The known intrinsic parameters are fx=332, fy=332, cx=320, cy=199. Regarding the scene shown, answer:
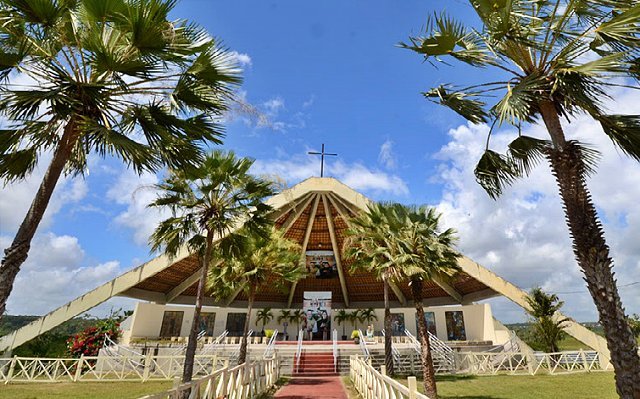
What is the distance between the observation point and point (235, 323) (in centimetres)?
2561

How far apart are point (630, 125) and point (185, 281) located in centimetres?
2289

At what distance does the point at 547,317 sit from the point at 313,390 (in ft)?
40.6

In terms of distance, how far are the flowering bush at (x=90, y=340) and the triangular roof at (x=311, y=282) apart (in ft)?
3.83

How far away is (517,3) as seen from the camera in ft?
15.7

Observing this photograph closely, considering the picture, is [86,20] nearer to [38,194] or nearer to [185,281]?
[38,194]

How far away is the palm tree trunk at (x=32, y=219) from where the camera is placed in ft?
11.4

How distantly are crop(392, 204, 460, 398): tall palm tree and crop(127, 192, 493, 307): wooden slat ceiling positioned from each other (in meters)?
8.14

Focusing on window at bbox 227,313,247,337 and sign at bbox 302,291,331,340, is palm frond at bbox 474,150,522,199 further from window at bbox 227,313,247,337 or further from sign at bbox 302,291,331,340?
window at bbox 227,313,247,337

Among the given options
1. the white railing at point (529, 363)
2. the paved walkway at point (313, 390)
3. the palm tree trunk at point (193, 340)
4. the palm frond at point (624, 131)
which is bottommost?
the paved walkway at point (313, 390)

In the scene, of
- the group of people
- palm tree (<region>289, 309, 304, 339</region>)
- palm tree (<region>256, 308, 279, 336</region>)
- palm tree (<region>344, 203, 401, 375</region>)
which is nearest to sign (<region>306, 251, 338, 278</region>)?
the group of people

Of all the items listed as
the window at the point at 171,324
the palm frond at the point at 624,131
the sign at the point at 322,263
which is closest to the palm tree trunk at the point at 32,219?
the palm frond at the point at 624,131

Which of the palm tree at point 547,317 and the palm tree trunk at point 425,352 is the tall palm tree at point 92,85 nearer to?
the palm tree trunk at point 425,352

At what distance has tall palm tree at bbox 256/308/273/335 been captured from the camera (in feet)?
84.1

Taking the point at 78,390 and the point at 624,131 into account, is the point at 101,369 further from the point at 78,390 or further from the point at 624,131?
the point at 624,131
